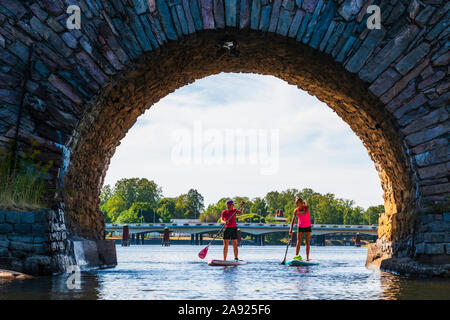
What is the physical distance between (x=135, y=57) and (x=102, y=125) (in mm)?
1763

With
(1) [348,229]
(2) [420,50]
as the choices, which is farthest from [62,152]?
(1) [348,229]

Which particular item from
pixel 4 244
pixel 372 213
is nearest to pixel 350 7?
pixel 4 244

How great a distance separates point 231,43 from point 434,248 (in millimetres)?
4387

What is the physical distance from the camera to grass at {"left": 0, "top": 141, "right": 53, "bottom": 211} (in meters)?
7.34

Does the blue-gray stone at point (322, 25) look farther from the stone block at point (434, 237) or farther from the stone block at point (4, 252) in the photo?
the stone block at point (4, 252)

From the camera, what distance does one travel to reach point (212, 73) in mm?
11031

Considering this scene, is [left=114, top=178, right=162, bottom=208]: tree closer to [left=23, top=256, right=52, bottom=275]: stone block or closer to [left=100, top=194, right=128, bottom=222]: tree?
[left=100, top=194, right=128, bottom=222]: tree

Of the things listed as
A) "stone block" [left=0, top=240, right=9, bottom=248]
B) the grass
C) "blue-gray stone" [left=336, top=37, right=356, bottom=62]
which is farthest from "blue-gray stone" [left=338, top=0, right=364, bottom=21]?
"stone block" [left=0, top=240, right=9, bottom=248]

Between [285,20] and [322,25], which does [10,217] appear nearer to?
[285,20]

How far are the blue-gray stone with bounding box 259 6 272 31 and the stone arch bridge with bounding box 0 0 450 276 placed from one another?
0.02m

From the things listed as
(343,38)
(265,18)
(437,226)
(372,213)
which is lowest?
(437,226)

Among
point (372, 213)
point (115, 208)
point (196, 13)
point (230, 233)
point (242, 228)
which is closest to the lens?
point (196, 13)

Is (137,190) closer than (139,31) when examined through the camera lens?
No

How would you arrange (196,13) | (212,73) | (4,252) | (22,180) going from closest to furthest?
(4,252) → (22,180) → (196,13) → (212,73)
